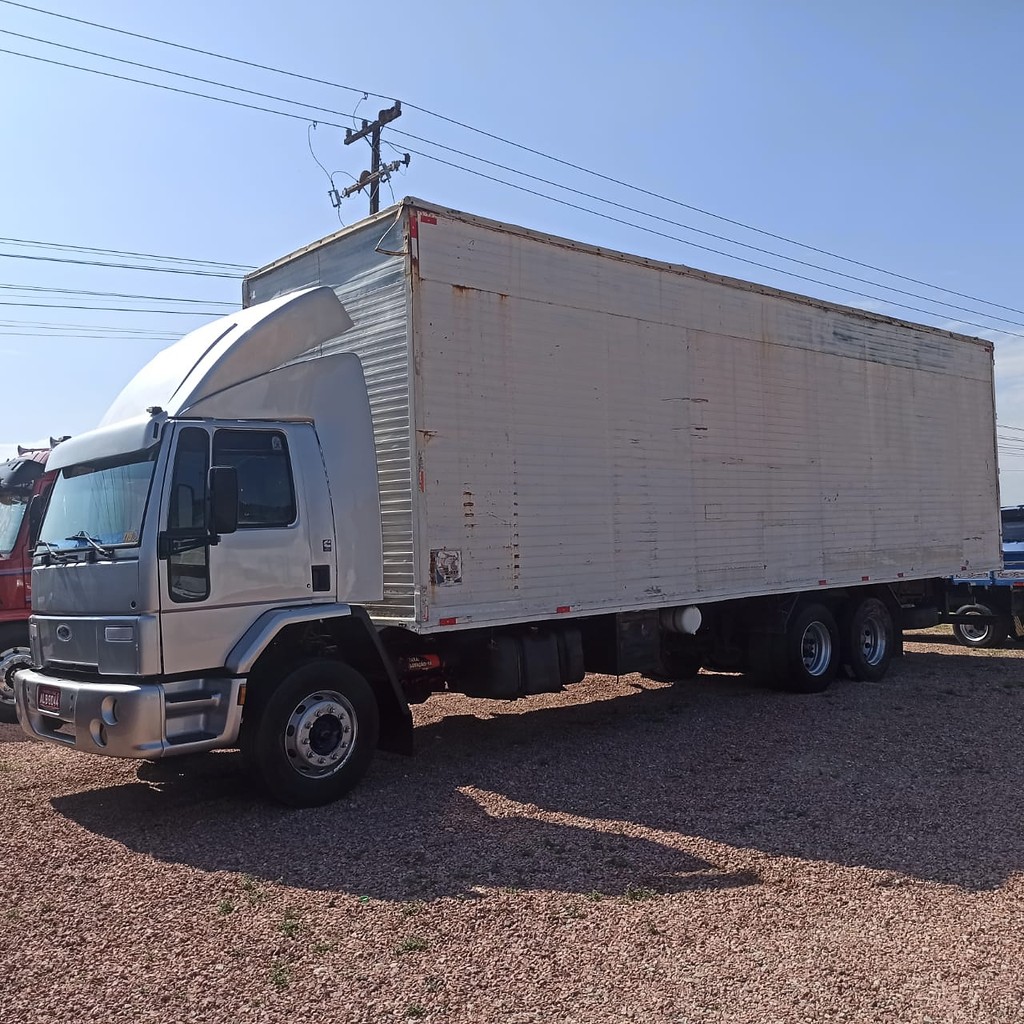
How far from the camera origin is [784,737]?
861 centimetres

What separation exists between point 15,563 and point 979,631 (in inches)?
538

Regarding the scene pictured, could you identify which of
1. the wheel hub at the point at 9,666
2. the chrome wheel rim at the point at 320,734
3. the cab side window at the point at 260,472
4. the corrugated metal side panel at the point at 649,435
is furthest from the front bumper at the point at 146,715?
the wheel hub at the point at 9,666

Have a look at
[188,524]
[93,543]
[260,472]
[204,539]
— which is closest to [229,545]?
[204,539]

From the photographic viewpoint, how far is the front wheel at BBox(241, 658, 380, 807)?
20.6 feet

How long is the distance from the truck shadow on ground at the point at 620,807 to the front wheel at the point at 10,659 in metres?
3.09

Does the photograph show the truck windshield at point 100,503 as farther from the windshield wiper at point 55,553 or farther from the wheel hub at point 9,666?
the wheel hub at point 9,666

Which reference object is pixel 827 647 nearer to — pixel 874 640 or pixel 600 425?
pixel 874 640

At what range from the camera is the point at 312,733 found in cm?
651

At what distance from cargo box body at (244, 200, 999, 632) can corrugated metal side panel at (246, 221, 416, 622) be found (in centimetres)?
2

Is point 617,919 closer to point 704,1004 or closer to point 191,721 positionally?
point 704,1004

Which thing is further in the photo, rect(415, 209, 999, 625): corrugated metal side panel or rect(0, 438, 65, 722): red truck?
rect(0, 438, 65, 722): red truck

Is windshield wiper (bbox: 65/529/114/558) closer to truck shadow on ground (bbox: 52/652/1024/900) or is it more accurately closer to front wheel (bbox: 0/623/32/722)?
truck shadow on ground (bbox: 52/652/1024/900)

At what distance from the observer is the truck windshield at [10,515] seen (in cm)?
1036

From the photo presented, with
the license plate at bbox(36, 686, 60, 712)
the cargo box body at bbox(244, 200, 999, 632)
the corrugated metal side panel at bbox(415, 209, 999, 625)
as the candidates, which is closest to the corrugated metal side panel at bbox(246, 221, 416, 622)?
the cargo box body at bbox(244, 200, 999, 632)
